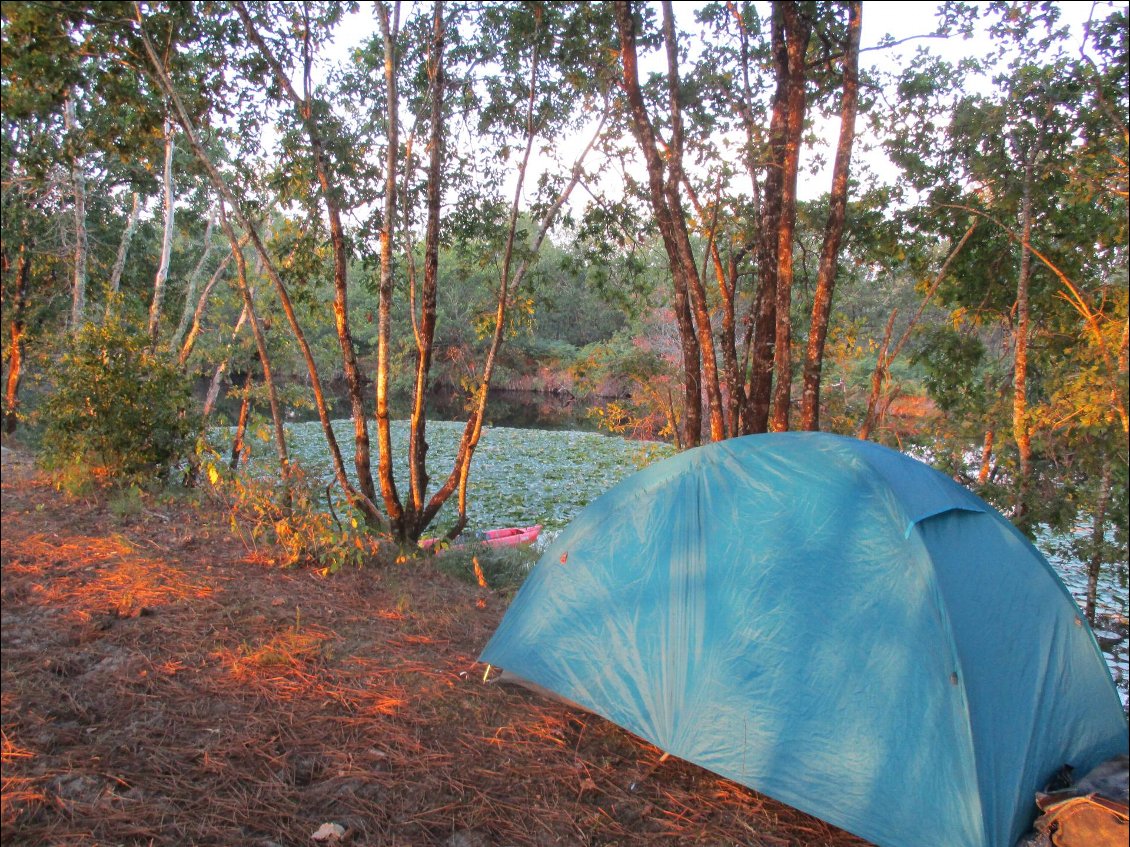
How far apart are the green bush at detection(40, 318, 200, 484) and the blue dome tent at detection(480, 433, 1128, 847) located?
5922mm

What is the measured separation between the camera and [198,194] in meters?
13.7

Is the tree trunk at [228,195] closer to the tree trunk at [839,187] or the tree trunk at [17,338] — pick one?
the tree trunk at [839,187]

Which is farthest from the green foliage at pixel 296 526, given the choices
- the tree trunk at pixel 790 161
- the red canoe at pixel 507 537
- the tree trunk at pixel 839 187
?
the tree trunk at pixel 839 187

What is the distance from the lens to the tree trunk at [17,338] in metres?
11.3

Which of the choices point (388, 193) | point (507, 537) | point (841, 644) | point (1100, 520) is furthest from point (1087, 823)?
point (507, 537)

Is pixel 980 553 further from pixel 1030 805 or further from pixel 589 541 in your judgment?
pixel 589 541

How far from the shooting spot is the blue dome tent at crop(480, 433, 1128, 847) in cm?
310

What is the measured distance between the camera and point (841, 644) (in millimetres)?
3324

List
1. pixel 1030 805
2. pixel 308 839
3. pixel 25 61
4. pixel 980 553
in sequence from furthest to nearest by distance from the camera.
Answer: pixel 25 61, pixel 980 553, pixel 1030 805, pixel 308 839

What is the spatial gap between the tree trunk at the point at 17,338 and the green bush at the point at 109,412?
424 centimetres

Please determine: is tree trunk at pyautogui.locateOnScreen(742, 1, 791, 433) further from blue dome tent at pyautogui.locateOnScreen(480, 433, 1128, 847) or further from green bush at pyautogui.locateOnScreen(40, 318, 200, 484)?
green bush at pyautogui.locateOnScreen(40, 318, 200, 484)

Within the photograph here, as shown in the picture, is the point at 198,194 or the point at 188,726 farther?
the point at 198,194

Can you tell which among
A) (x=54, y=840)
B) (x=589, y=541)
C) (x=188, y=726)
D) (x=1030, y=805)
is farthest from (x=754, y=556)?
(x=54, y=840)

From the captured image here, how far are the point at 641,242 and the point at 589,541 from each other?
5.34 m
